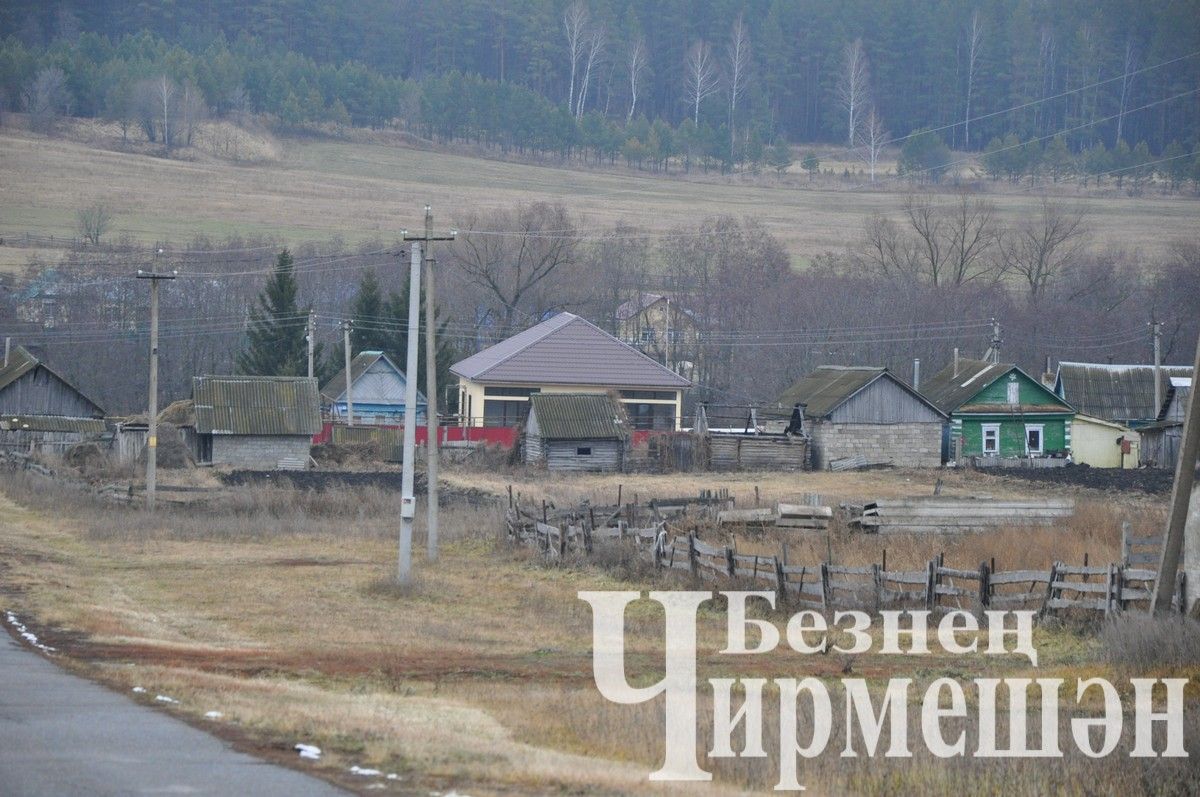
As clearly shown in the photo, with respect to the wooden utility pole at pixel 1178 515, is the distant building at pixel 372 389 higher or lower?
higher

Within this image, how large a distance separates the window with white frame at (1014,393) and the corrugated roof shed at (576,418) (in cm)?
1862

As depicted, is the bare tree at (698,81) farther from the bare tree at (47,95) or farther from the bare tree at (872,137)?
the bare tree at (47,95)

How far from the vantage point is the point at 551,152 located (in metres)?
172

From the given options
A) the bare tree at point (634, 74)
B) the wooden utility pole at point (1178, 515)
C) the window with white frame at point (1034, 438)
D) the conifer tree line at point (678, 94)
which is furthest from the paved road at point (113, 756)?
the bare tree at point (634, 74)

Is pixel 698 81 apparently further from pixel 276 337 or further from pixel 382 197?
pixel 276 337

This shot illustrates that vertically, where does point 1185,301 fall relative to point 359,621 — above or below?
above

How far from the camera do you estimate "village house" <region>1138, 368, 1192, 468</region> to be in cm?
5891

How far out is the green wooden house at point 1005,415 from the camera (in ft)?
211

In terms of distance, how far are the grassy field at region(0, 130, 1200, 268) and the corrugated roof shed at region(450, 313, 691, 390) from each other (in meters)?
38.5

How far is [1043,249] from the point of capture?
101m

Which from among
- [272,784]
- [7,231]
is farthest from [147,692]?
[7,231]

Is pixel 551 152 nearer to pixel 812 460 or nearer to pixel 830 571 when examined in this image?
pixel 812 460

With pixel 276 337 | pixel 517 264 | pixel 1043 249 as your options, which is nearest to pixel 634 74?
pixel 1043 249

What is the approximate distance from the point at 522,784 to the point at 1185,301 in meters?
89.0
